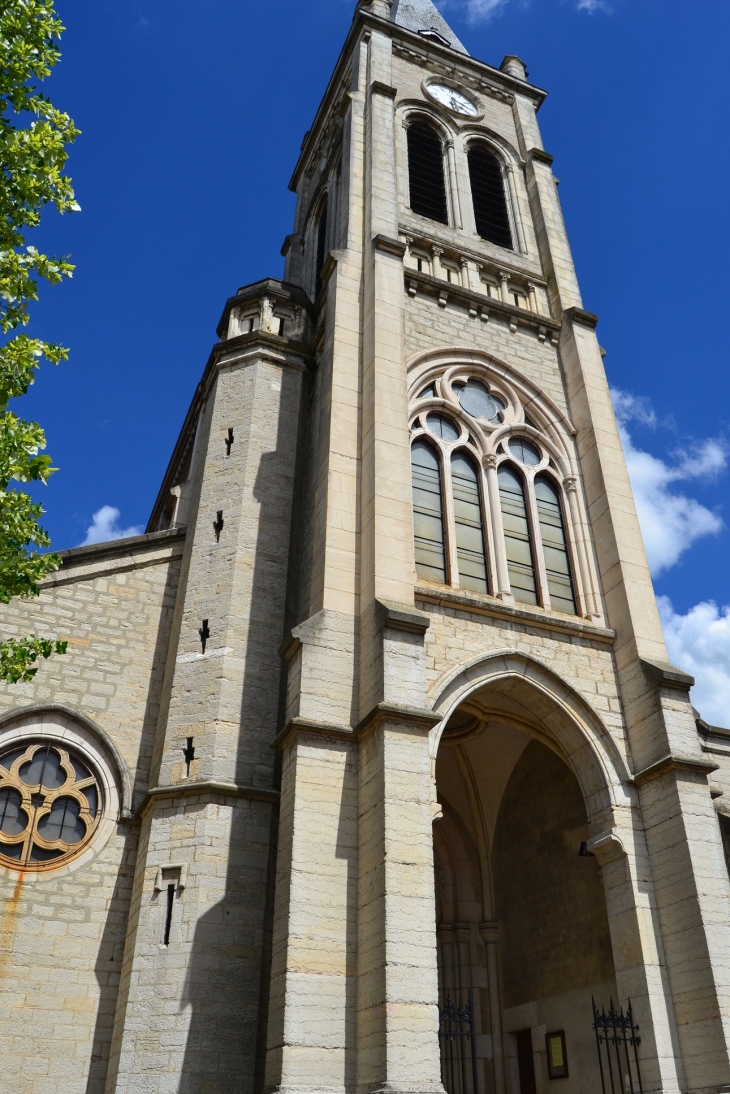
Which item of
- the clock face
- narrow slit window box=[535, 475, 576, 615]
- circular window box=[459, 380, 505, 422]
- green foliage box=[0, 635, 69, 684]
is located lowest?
green foliage box=[0, 635, 69, 684]

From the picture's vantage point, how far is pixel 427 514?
13703 mm

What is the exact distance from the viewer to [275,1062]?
28.1ft

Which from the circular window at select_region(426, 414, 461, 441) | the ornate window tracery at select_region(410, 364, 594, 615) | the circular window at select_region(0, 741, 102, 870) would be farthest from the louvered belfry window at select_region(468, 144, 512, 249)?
the circular window at select_region(0, 741, 102, 870)

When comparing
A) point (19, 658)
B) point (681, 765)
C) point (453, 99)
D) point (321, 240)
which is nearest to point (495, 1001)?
point (681, 765)

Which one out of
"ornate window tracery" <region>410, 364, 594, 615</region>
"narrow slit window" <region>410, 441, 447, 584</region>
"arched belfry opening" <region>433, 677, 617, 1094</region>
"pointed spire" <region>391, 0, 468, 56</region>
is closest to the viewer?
"arched belfry opening" <region>433, 677, 617, 1094</region>

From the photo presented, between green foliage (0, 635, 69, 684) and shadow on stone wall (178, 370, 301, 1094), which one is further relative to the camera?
shadow on stone wall (178, 370, 301, 1094)

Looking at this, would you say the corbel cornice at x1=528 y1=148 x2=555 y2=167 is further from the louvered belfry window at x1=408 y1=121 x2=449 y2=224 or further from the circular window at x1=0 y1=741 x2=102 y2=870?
the circular window at x1=0 y1=741 x2=102 y2=870

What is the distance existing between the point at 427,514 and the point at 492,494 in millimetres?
1341

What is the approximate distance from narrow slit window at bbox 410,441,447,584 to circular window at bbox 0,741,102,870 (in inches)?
211

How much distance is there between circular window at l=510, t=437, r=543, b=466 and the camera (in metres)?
15.3

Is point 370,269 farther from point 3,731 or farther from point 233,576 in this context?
point 3,731

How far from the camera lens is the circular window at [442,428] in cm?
1482

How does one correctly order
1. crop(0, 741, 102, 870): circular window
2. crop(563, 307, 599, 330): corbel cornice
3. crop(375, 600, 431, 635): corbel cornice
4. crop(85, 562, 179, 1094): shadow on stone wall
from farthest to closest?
1. crop(563, 307, 599, 330): corbel cornice
2. crop(0, 741, 102, 870): circular window
3. crop(375, 600, 431, 635): corbel cornice
4. crop(85, 562, 179, 1094): shadow on stone wall

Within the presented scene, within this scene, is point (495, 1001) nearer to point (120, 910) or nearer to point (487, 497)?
point (120, 910)
